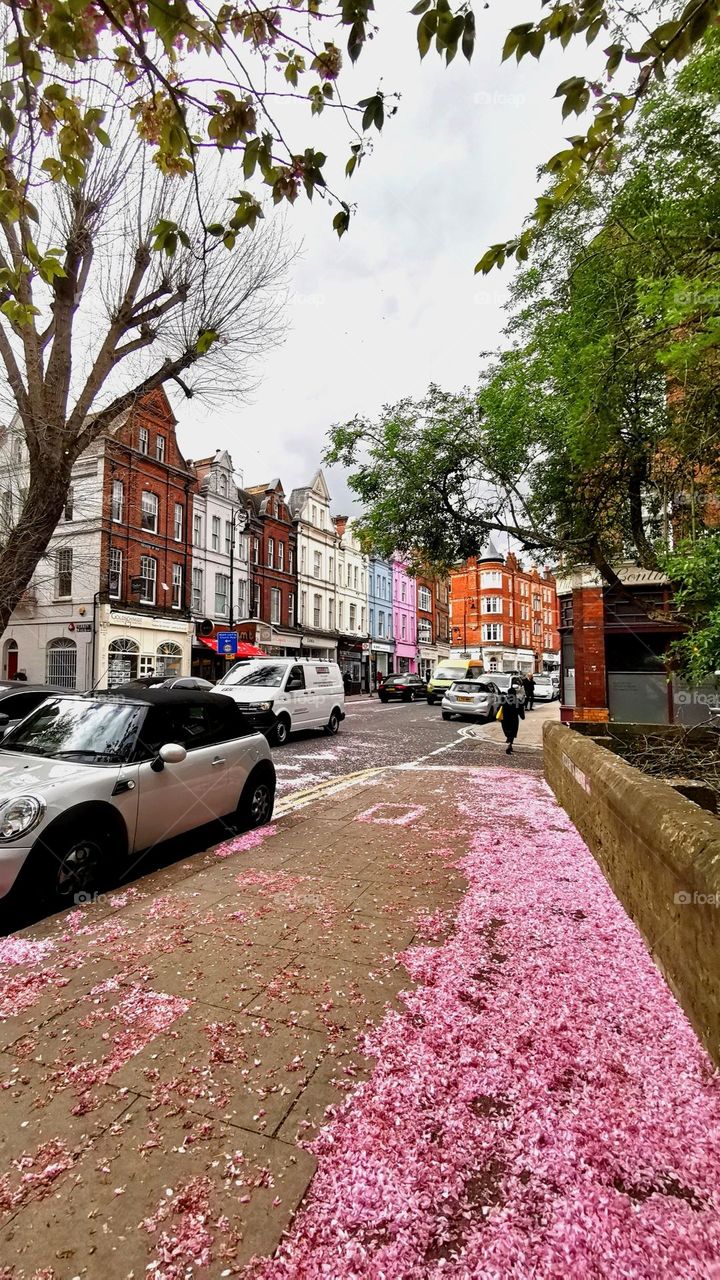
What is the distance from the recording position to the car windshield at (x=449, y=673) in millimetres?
30297

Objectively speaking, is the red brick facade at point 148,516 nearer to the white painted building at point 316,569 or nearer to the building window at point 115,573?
the building window at point 115,573

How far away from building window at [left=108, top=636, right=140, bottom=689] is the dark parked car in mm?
13911

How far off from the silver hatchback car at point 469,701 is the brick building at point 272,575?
14869mm

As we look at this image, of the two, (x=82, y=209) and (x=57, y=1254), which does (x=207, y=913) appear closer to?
(x=57, y=1254)

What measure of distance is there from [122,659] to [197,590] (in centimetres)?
662

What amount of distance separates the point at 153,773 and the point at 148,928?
129cm

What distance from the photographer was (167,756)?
4.50 metres

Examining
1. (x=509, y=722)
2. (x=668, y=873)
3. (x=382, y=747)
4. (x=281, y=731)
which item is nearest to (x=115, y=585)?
(x=281, y=731)

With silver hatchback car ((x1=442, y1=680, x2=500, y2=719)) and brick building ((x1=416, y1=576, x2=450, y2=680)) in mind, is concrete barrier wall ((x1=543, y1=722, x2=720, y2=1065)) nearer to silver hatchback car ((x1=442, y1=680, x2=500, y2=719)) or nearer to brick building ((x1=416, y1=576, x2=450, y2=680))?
silver hatchback car ((x1=442, y1=680, x2=500, y2=719))

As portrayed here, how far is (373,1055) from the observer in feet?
→ 7.97

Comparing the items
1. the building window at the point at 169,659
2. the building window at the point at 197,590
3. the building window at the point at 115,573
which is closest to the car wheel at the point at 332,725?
the building window at the point at 169,659

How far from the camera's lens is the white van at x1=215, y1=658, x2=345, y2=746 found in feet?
45.4

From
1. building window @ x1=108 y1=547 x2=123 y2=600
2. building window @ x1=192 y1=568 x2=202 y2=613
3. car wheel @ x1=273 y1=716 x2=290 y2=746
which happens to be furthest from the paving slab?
building window @ x1=192 y1=568 x2=202 y2=613

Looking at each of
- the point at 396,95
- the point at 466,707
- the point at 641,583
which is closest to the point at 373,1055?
the point at 396,95
